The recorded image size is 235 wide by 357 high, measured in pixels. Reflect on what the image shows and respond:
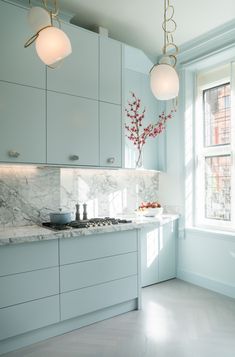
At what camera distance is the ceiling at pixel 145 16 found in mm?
2654

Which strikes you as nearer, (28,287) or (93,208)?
(28,287)

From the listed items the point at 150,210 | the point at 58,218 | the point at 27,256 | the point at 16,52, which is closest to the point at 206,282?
the point at 150,210

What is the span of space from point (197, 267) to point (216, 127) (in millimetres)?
1696

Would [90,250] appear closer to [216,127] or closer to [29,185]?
[29,185]

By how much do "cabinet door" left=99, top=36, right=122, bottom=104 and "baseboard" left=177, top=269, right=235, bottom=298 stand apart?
7.27ft

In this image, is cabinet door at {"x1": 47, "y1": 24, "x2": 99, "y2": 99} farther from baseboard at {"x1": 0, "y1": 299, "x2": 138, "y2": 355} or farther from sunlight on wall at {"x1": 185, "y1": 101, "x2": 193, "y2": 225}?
baseboard at {"x1": 0, "y1": 299, "x2": 138, "y2": 355}

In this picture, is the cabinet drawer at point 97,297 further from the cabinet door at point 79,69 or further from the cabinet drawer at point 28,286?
the cabinet door at point 79,69

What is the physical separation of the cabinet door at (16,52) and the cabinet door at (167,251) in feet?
7.12

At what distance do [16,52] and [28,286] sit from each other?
1850 mm

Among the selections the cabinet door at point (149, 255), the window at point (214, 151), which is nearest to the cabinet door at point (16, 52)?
the cabinet door at point (149, 255)

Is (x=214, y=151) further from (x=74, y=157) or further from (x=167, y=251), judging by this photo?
(x=74, y=157)

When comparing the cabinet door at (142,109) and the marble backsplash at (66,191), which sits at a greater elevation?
the cabinet door at (142,109)

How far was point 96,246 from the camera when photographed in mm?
2527

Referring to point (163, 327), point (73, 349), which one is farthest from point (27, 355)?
point (163, 327)
